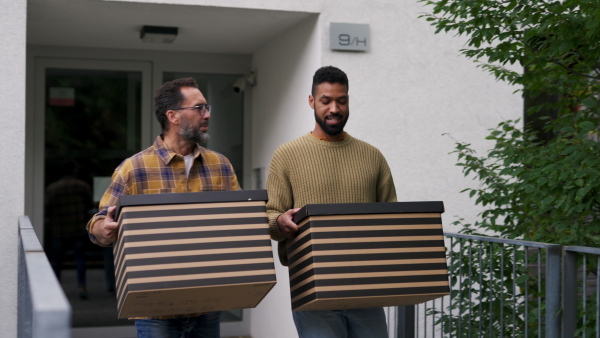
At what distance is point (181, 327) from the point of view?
3123 millimetres

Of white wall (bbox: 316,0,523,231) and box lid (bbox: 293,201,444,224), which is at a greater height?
white wall (bbox: 316,0,523,231)

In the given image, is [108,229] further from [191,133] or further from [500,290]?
[500,290]

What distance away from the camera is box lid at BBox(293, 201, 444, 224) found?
296cm

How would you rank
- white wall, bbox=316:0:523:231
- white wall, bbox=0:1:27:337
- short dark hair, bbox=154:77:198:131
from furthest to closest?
white wall, bbox=316:0:523:231 → white wall, bbox=0:1:27:337 → short dark hair, bbox=154:77:198:131

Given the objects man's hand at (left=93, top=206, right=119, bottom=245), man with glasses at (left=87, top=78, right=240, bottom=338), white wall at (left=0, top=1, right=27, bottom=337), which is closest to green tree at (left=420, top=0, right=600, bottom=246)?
man with glasses at (left=87, top=78, right=240, bottom=338)

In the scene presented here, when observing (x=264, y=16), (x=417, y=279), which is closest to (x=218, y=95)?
(x=264, y=16)

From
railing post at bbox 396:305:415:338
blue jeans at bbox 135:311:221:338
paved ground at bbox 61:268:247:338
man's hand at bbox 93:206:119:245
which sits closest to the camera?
man's hand at bbox 93:206:119:245

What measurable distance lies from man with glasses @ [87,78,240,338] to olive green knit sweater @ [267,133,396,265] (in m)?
0.21

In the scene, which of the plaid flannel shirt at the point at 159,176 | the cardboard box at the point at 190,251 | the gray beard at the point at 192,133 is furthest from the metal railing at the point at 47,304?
the gray beard at the point at 192,133

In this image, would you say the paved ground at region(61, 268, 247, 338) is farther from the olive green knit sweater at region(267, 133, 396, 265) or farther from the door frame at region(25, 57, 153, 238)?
the olive green knit sweater at region(267, 133, 396, 265)

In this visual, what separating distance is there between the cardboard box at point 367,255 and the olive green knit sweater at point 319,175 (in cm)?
29

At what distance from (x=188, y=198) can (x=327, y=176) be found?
754mm

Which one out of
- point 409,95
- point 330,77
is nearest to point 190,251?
point 330,77

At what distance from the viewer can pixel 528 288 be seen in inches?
154
